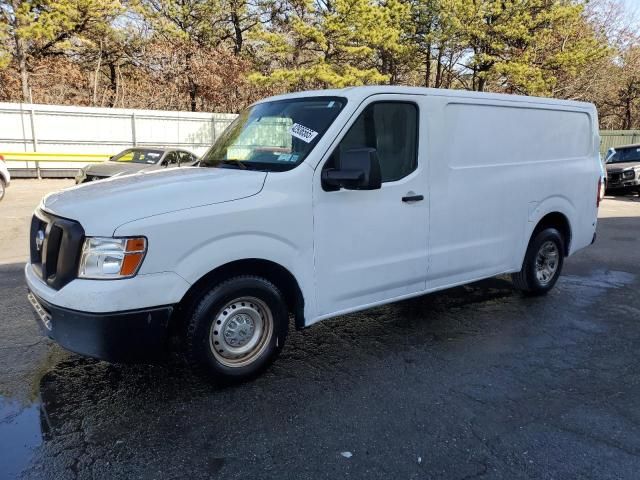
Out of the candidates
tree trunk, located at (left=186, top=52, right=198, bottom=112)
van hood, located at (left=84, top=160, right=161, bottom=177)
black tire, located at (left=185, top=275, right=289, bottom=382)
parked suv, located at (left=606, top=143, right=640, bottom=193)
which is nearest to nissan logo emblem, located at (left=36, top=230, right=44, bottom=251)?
black tire, located at (left=185, top=275, right=289, bottom=382)

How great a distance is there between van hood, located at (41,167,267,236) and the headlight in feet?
0.23

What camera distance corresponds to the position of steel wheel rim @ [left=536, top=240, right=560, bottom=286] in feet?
18.7

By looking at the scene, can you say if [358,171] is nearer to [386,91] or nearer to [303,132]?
[303,132]

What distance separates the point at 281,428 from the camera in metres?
3.11

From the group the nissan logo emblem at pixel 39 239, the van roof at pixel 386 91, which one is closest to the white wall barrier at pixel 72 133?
the nissan logo emblem at pixel 39 239

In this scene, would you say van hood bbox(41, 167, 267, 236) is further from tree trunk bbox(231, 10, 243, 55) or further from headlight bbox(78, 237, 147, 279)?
tree trunk bbox(231, 10, 243, 55)

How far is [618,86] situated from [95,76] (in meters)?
32.7

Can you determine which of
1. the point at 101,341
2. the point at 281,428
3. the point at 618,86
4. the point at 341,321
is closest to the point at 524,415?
the point at 281,428

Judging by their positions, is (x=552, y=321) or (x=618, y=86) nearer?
(x=552, y=321)

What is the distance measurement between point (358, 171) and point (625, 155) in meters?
18.9

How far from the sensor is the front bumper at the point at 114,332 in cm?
298

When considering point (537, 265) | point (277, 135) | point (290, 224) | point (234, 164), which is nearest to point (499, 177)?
point (537, 265)

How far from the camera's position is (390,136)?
4.08 m

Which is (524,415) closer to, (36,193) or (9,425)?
(9,425)
